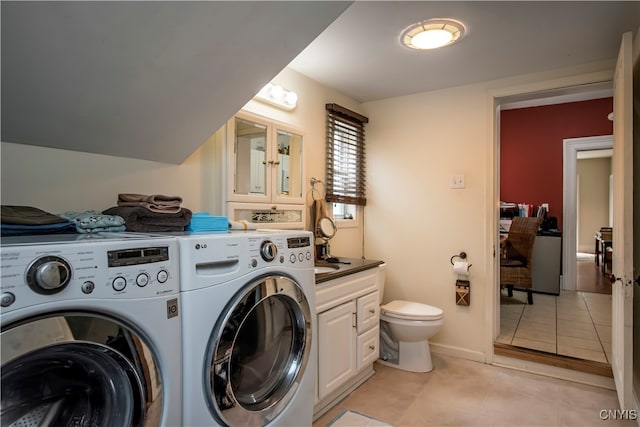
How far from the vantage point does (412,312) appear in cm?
258

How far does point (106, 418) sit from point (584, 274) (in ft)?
23.2

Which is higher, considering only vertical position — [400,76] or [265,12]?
[400,76]

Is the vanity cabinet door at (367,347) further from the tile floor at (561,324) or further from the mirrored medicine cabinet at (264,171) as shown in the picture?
the tile floor at (561,324)

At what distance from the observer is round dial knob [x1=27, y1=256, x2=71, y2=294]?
71 cm

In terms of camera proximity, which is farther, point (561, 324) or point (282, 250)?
point (561, 324)

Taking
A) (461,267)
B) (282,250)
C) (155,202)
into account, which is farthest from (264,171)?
(461,267)

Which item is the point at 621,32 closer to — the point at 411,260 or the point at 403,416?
the point at 411,260

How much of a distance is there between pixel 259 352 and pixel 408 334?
1.53 m

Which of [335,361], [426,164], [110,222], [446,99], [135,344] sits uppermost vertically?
[446,99]

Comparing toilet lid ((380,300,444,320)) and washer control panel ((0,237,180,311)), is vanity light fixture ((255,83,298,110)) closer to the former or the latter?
washer control panel ((0,237,180,311))

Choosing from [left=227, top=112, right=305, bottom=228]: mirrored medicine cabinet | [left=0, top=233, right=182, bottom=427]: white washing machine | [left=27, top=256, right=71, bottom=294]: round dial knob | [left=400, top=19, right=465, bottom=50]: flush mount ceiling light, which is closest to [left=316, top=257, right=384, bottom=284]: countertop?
[left=227, top=112, right=305, bottom=228]: mirrored medicine cabinet

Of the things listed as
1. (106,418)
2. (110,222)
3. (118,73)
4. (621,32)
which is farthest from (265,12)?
(621,32)

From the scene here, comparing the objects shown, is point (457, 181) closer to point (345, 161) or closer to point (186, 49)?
point (345, 161)

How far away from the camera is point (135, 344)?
34.8 inches
